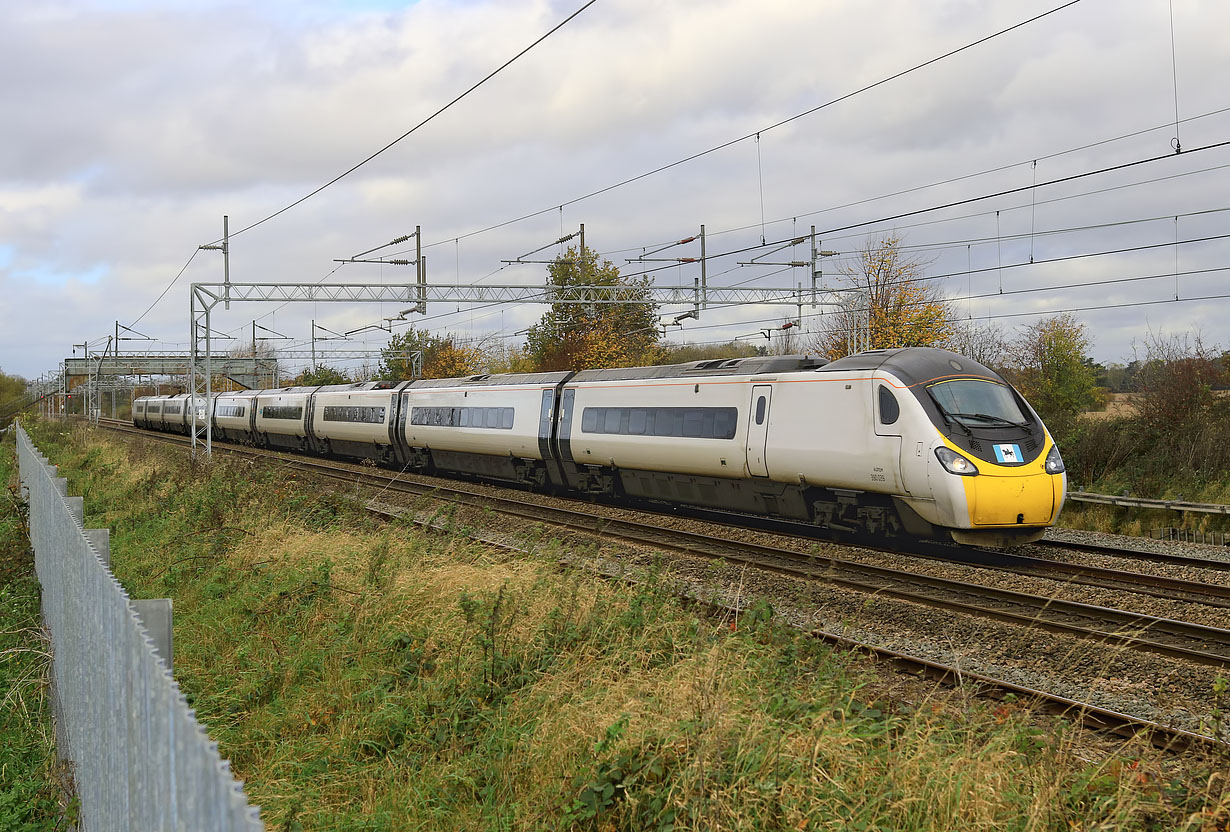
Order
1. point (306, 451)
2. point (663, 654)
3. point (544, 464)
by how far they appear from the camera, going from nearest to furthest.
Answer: point (663, 654) < point (544, 464) < point (306, 451)

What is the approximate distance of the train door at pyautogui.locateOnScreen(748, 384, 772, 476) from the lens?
1482 centimetres

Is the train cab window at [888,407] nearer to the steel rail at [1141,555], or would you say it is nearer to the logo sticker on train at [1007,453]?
the logo sticker on train at [1007,453]

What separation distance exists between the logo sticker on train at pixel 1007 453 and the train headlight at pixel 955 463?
18.1 inches

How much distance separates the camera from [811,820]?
4586mm

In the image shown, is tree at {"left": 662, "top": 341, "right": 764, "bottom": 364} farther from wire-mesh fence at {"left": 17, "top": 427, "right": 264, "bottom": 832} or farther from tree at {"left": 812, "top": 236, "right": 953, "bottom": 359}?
wire-mesh fence at {"left": 17, "top": 427, "right": 264, "bottom": 832}

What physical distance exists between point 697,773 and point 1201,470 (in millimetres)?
19000

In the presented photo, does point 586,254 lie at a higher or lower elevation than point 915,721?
higher

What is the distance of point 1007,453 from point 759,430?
12.6ft

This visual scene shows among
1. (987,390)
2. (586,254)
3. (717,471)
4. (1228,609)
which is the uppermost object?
(586,254)

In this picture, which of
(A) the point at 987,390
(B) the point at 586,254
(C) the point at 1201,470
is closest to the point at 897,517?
(A) the point at 987,390

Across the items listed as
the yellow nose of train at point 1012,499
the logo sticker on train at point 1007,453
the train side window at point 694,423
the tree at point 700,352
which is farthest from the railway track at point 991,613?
the tree at point 700,352

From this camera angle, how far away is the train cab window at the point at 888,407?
12734 millimetres

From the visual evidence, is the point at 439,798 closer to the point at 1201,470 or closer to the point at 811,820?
the point at 811,820

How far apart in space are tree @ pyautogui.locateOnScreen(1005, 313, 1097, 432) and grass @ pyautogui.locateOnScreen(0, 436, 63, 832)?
25274 millimetres
